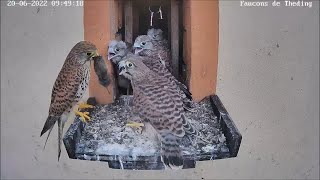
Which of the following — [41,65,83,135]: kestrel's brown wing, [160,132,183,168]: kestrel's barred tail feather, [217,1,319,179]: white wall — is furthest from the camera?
[217,1,319,179]: white wall

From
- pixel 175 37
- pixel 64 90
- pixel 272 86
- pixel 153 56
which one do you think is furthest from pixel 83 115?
pixel 272 86

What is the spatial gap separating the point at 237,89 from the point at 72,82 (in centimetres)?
75

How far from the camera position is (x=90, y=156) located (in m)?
1.84

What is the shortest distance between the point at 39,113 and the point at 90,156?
44cm

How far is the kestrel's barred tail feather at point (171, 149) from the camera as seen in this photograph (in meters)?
1.83

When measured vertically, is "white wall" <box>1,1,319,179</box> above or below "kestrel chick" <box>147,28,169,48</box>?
below

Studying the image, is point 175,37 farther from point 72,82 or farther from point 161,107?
point 72,82

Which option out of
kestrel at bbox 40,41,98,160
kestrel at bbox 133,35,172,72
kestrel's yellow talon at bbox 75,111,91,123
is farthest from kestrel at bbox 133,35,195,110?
kestrel's yellow talon at bbox 75,111,91,123

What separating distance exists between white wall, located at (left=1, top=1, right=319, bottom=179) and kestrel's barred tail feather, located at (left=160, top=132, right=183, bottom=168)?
0.37 m

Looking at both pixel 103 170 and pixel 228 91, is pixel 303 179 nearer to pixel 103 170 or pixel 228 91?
pixel 228 91

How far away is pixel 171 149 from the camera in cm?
184

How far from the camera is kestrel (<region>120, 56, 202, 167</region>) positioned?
184 centimetres

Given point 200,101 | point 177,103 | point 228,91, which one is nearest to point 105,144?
point 177,103

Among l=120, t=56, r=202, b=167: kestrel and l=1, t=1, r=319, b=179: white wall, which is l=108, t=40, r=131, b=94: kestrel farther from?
l=1, t=1, r=319, b=179: white wall
